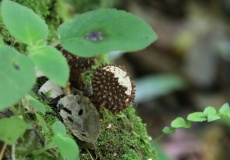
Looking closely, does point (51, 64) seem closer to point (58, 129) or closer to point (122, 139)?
point (58, 129)

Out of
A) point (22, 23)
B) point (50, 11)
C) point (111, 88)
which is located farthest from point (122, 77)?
point (50, 11)

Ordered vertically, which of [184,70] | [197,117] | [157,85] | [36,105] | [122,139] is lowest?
[36,105]

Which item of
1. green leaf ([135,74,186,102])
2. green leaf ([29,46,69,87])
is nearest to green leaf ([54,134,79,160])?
green leaf ([29,46,69,87])

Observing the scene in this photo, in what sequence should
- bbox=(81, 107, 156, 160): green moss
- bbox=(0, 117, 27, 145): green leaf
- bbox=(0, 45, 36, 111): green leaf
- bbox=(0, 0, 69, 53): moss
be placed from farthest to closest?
bbox=(0, 0, 69, 53): moss → bbox=(81, 107, 156, 160): green moss → bbox=(0, 117, 27, 145): green leaf → bbox=(0, 45, 36, 111): green leaf

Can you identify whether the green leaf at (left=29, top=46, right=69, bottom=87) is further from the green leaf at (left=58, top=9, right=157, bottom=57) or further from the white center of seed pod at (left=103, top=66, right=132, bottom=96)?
the white center of seed pod at (left=103, top=66, right=132, bottom=96)

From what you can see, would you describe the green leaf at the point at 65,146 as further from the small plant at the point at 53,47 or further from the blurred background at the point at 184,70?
the blurred background at the point at 184,70

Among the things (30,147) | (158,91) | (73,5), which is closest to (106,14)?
(30,147)

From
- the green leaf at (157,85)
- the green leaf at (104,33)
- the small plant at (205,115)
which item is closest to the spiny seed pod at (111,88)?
the small plant at (205,115)
